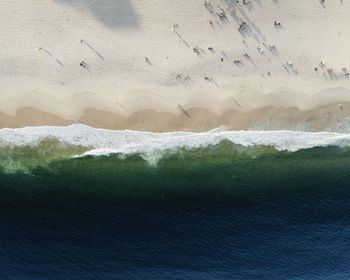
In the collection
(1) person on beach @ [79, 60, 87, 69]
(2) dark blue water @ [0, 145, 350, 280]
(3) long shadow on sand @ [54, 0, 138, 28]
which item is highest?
(3) long shadow on sand @ [54, 0, 138, 28]

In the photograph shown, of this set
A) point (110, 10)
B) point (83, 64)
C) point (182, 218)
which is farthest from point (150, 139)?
point (110, 10)

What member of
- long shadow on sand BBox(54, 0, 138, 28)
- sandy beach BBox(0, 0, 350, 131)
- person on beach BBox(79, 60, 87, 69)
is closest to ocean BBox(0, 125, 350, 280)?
sandy beach BBox(0, 0, 350, 131)

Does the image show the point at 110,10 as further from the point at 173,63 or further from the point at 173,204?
the point at 173,204

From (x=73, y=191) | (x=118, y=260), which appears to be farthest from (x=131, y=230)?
(x=73, y=191)

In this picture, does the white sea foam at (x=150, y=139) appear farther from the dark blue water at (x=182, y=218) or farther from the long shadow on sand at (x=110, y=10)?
the long shadow on sand at (x=110, y=10)

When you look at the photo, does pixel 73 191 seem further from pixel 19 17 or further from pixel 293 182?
pixel 293 182

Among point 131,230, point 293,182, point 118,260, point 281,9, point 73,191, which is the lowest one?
point 118,260

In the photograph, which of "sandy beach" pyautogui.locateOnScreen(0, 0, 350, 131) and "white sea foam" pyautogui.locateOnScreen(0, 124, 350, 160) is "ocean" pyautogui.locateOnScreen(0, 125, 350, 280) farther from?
"sandy beach" pyautogui.locateOnScreen(0, 0, 350, 131)
